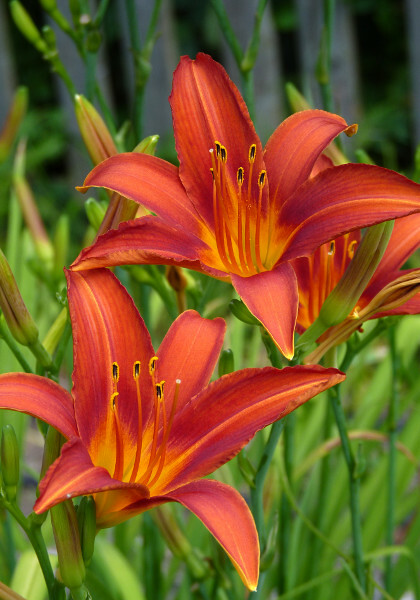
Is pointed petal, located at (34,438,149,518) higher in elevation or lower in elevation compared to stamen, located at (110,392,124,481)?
higher

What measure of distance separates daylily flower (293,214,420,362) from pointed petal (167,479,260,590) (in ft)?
0.51

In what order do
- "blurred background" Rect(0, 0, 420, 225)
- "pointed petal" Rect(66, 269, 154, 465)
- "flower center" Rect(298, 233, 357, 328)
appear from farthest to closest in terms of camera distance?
"blurred background" Rect(0, 0, 420, 225) < "flower center" Rect(298, 233, 357, 328) < "pointed petal" Rect(66, 269, 154, 465)

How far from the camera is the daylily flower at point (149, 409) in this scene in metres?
0.45

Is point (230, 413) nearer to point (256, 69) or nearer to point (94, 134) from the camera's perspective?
point (94, 134)

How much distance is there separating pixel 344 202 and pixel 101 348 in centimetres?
19

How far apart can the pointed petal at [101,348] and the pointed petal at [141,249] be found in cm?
2

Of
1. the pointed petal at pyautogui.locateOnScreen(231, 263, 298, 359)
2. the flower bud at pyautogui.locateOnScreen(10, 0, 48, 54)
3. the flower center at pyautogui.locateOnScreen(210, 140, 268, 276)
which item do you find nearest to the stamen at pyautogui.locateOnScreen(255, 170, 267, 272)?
the flower center at pyautogui.locateOnScreen(210, 140, 268, 276)

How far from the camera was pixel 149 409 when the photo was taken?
57 centimetres

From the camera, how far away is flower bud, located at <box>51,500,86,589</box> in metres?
0.48

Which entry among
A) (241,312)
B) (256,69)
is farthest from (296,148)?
(256,69)

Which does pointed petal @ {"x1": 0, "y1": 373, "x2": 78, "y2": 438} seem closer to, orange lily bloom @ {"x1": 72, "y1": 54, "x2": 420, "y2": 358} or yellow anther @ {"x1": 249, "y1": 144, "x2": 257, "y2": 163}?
orange lily bloom @ {"x1": 72, "y1": 54, "x2": 420, "y2": 358}

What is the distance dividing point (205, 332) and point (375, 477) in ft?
2.43

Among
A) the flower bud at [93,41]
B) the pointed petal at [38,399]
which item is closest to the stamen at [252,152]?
the pointed petal at [38,399]

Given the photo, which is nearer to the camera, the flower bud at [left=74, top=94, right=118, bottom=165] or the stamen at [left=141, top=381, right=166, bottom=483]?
the stamen at [left=141, top=381, right=166, bottom=483]
